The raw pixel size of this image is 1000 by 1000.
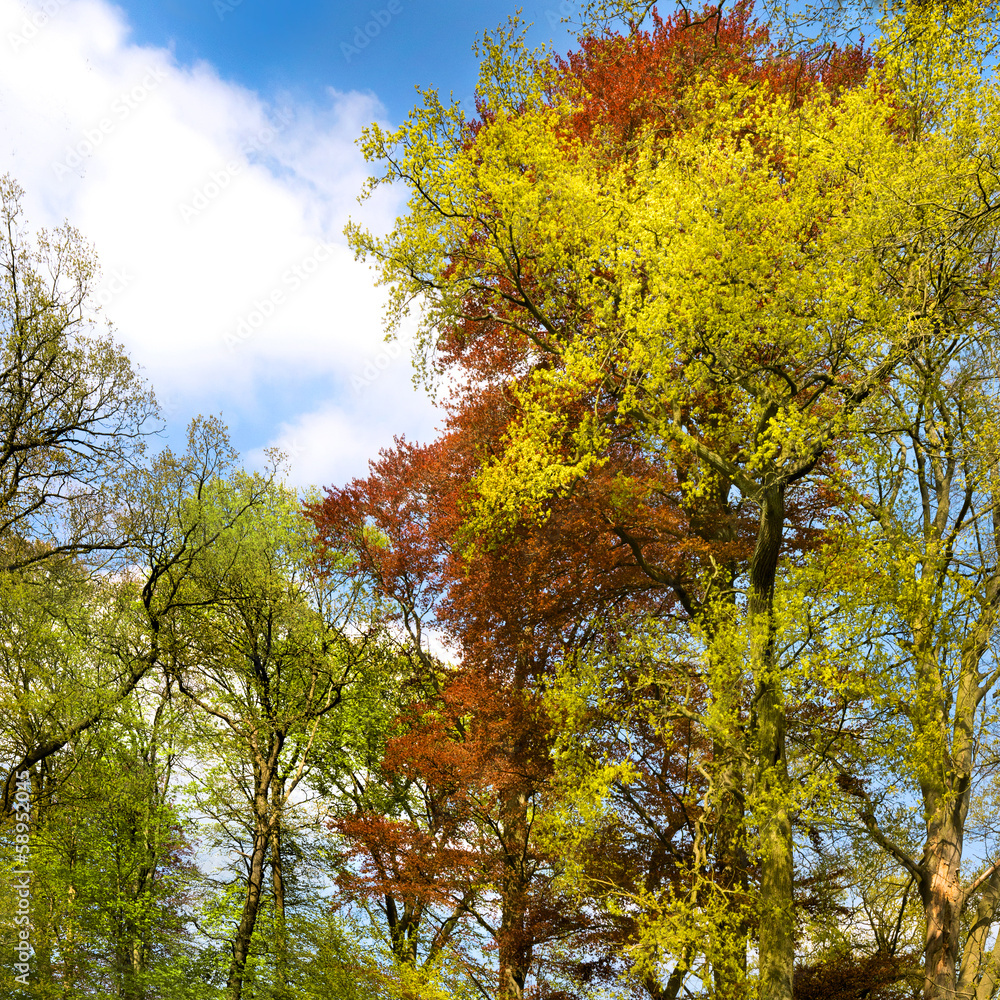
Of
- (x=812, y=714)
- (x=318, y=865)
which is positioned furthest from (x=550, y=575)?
(x=318, y=865)

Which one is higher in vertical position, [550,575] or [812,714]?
[550,575]

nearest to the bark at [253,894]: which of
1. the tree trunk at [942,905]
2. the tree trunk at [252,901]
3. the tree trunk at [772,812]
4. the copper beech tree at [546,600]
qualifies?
the tree trunk at [252,901]

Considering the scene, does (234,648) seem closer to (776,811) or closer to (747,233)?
(776,811)

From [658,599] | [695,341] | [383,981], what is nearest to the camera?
[695,341]

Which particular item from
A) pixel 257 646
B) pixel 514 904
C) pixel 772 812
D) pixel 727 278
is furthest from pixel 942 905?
pixel 257 646

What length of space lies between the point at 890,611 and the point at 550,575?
18.4 ft

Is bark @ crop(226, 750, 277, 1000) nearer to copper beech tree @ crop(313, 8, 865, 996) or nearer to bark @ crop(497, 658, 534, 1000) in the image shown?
copper beech tree @ crop(313, 8, 865, 996)

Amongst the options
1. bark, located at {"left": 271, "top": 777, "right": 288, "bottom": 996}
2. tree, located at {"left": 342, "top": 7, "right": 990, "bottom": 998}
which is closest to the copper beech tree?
tree, located at {"left": 342, "top": 7, "right": 990, "bottom": 998}

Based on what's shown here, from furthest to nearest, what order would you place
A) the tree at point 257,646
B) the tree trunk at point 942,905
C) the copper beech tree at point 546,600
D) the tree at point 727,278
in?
the tree at point 257,646 → the copper beech tree at point 546,600 → the tree trunk at point 942,905 → the tree at point 727,278

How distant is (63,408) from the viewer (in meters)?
11.4

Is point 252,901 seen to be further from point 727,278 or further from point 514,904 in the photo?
point 727,278

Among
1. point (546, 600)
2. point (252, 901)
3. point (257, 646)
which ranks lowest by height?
point (252, 901)

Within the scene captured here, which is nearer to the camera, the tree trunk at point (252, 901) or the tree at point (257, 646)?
the tree trunk at point (252, 901)

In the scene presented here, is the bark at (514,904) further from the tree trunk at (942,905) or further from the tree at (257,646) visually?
the tree trunk at (942,905)
